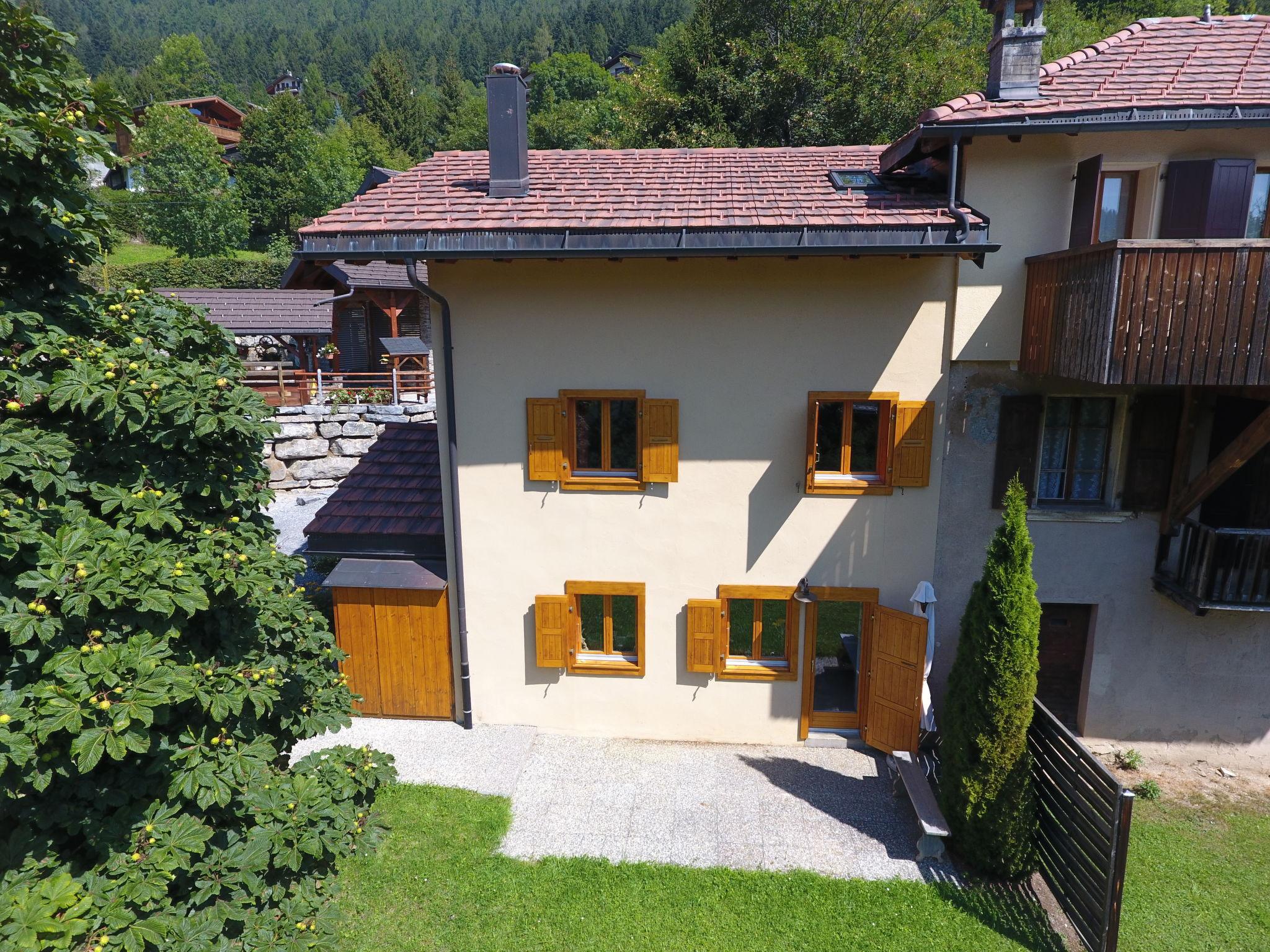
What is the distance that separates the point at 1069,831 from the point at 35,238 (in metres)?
9.46

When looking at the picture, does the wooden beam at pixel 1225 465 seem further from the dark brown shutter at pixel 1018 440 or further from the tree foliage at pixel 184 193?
the tree foliage at pixel 184 193

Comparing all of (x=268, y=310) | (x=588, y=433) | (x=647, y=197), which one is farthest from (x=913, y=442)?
(x=268, y=310)

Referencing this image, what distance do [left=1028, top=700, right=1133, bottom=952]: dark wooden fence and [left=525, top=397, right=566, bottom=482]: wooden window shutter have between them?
5.90 meters

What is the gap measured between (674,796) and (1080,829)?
4.06 meters

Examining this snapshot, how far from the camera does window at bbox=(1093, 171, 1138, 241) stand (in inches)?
330

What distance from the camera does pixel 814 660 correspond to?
9.44 meters

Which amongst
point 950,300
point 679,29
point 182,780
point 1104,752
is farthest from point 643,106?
point 182,780

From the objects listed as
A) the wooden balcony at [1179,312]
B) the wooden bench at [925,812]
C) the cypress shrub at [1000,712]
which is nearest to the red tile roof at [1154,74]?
the wooden balcony at [1179,312]

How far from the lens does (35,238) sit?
4691 millimetres

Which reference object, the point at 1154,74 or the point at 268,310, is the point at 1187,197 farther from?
the point at 268,310

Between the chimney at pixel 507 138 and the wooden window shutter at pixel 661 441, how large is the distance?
318 cm

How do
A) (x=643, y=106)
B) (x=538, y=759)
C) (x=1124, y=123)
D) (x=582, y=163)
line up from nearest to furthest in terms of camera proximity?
(x=1124, y=123) < (x=538, y=759) < (x=582, y=163) < (x=643, y=106)

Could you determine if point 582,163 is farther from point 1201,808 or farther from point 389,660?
point 1201,808

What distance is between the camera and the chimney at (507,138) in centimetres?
930
